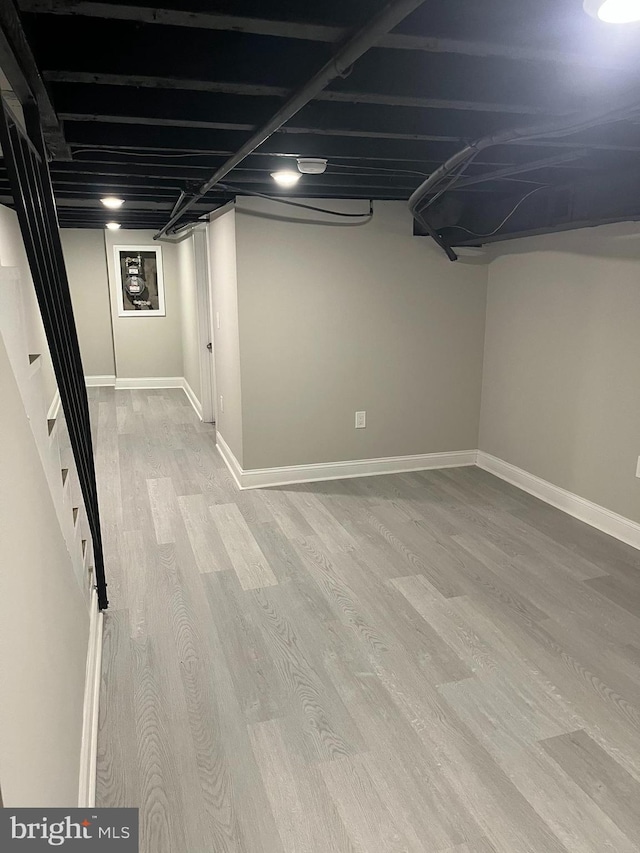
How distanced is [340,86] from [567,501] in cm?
299

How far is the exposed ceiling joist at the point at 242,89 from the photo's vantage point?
1.69 metres

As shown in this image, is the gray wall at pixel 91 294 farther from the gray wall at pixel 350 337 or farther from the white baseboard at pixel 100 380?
the gray wall at pixel 350 337

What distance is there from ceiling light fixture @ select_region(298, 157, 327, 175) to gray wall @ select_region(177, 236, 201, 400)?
3.68m

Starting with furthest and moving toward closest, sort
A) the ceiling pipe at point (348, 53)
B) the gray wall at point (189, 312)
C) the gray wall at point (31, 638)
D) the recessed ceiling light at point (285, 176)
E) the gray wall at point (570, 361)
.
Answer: the gray wall at point (189, 312) < the gray wall at point (570, 361) < the recessed ceiling light at point (285, 176) < the ceiling pipe at point (348, 53) < the gray wall at point (31, 638)

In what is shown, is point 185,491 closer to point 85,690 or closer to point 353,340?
point 353,340

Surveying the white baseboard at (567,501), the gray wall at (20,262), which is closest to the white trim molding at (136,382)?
the gray wall at (20,262)

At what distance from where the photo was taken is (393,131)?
226 cm

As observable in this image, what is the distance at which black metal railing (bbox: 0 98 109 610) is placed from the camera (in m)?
1.62

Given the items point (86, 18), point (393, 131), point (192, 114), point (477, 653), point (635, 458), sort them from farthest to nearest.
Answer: point (635, 458)
point (477, 653)
point (393, 131)
point (192, 114)
point (86, 18)

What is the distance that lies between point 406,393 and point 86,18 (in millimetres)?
3406

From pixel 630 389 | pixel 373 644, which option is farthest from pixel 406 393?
pixel 373 644

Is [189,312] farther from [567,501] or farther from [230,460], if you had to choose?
[567,501]

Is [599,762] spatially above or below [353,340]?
below

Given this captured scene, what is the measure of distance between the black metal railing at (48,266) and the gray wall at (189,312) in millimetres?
4202
